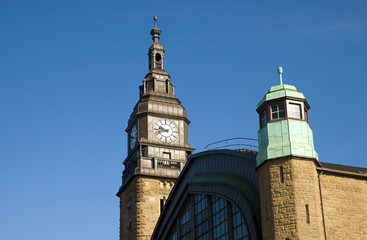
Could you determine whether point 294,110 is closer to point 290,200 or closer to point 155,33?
point 290,200

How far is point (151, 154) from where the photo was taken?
214 ft

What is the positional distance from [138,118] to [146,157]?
465cm

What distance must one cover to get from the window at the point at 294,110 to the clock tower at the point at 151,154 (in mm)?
27074

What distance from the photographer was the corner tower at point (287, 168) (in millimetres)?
35000

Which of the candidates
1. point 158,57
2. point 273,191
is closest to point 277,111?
point 273,191

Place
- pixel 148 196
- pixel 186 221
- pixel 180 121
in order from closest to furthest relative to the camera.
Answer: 1. pixel 186 221
2. pixel 148 196
3. pixel 180 121

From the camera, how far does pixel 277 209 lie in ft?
117

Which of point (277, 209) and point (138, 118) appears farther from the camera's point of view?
point (138, 118)

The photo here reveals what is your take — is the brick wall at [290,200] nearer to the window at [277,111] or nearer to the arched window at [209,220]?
the window at [277,111]

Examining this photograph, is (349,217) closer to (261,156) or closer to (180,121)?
(261,156)

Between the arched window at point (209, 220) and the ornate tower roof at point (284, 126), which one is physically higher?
the ornate tower roof at point (284, 126)

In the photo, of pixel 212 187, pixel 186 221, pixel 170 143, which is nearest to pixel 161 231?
pixel 186 221

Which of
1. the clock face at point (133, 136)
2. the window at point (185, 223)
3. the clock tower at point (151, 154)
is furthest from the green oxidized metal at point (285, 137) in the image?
the clock face at point (133, 136)

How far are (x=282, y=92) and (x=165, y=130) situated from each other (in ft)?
96.2
